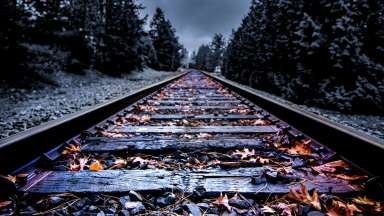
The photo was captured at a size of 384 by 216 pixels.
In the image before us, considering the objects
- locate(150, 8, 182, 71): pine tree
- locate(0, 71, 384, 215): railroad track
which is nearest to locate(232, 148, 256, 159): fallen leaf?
locate(0, 71, 384, 215): railroad track

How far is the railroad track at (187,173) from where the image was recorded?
4.32 ft

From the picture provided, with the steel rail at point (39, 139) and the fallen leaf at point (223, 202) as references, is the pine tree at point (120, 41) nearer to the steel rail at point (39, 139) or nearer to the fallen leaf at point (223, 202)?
the steel rail at point (39, 139)

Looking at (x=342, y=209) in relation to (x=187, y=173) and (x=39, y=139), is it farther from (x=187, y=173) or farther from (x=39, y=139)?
(x=39, y=139)

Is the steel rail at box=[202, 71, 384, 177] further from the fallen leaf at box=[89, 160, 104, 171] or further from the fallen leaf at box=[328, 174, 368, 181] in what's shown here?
the fallen leaf at box=[89, 160, 104, 171]

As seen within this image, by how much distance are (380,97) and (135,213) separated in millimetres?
6908

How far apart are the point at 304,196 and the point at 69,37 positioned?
1195 cm

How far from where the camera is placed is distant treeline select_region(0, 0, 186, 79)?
22.5 feet

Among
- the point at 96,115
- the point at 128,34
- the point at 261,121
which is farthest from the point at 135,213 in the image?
the point at 128,34

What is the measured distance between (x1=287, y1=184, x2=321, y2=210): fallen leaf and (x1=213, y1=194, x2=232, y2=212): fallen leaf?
1.11 ft

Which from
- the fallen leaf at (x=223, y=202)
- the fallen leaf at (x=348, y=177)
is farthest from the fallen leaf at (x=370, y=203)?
the fallen leaf at (x=223, y=202)

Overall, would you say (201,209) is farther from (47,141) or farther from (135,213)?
(47,141)

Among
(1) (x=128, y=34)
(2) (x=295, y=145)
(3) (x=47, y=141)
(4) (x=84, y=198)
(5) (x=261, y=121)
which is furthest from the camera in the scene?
(1) (x=128, y=34)

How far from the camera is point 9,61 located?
22.8 ft

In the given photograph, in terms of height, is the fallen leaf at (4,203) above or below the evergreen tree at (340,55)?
below
